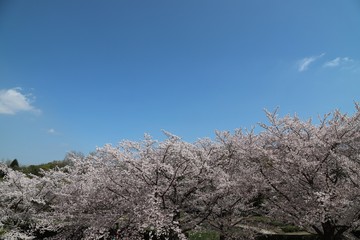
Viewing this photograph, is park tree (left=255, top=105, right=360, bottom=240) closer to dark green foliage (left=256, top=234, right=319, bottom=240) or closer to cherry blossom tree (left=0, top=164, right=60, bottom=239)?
dark green foliage (left=256, top=234, right=319, bottom=240)

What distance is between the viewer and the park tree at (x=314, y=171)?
7073 mm

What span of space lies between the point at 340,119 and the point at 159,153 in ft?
17.2

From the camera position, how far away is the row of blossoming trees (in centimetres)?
731

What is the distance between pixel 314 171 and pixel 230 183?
7.32 ft

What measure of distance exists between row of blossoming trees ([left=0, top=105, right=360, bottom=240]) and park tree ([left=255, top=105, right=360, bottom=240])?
0.02m

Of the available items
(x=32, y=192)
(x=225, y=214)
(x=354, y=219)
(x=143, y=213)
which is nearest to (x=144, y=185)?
(x=143, y=213)

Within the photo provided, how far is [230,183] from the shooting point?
8.01 metres

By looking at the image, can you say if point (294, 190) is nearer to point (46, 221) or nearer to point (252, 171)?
point (252, 171)

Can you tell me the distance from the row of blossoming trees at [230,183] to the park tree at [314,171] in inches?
1.0

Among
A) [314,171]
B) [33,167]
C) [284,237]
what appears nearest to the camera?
[314,171]

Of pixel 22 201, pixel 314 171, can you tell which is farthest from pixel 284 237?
pixel 22 201

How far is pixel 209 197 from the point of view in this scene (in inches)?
339

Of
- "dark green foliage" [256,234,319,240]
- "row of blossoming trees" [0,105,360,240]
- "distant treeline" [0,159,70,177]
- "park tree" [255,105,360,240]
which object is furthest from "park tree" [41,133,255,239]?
"distant treeline" [0,159,70,177]

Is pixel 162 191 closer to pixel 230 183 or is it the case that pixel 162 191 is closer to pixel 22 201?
pixel 230 183
